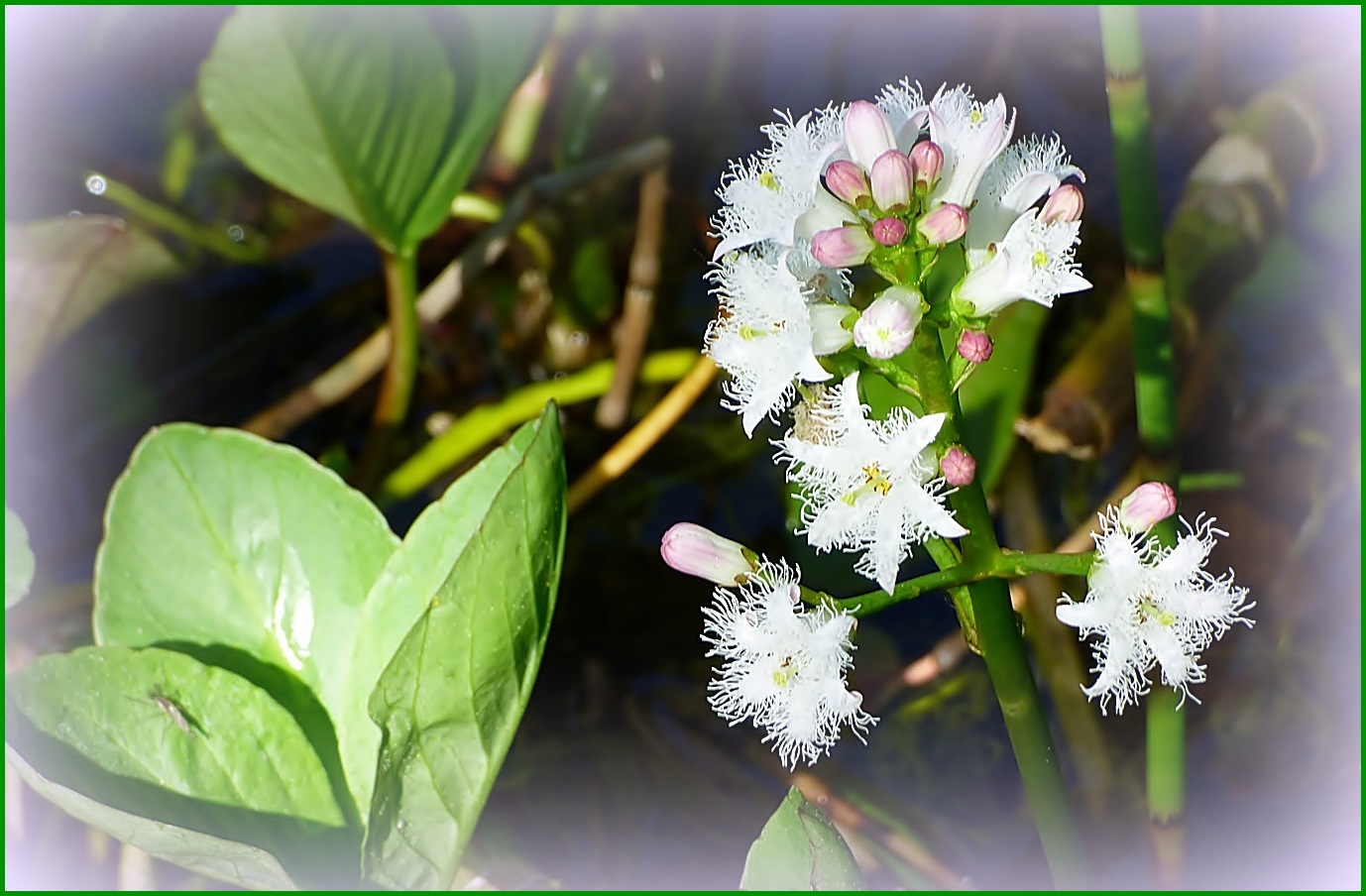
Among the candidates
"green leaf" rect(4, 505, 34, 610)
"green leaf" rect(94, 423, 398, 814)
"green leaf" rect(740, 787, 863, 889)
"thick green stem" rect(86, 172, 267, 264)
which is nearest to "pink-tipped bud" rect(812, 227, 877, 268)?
"green leaf" rect(740, 787, 863, 889)

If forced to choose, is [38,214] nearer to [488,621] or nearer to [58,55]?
[58,55]

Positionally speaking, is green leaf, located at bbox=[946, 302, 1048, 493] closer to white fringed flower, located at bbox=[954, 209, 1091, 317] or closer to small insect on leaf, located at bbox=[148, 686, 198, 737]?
white fringed flower, located at bbox=[954, 209, 1091, 317]

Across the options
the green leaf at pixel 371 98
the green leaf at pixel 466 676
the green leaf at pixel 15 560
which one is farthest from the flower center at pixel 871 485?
the green leaf at pixel 15 560

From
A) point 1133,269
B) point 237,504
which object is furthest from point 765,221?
point 237,504

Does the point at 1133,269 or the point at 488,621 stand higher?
the point at 1133,269

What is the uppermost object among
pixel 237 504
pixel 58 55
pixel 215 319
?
pixel 58 55

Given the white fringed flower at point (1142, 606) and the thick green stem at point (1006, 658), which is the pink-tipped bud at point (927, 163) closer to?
the thick green stem at point (1006, 658)

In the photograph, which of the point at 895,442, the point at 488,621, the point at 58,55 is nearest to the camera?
the point at 895,442

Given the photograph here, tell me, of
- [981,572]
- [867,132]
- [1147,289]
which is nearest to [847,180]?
[867,132]
